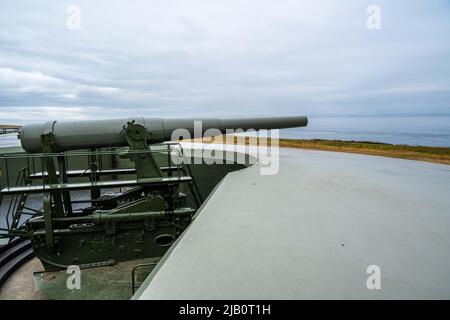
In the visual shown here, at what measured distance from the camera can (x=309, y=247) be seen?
2289mm

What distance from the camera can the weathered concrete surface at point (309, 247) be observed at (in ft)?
5.59

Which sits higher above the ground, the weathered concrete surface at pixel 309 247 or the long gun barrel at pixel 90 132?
the long gun barrel at pixel 90 132

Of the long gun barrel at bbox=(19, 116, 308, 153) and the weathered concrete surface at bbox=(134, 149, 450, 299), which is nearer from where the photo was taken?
the weathered concrete surface at bbox=(134, 149, 450, 299)

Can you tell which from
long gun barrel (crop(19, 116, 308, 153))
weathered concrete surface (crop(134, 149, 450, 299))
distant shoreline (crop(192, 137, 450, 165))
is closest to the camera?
weathered concrete surface (crop(134, 149, 450, 299))

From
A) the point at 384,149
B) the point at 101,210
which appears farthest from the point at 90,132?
the point at 384,149

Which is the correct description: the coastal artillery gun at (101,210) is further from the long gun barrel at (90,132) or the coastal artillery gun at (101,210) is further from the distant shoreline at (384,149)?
the distant shoreline at (384,149)

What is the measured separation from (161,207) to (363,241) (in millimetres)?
3757

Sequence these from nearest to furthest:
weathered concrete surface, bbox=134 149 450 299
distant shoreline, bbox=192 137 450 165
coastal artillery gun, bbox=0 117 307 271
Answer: weathered concrete surface, bbox=134 149 450 299, coastal artillery gun, bbox=0 117 307 271, distant shoreline, bbox=192 137 450 165

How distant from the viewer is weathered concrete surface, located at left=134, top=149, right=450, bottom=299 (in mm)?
1703

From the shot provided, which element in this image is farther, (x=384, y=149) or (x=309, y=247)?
(x=384, y=149)

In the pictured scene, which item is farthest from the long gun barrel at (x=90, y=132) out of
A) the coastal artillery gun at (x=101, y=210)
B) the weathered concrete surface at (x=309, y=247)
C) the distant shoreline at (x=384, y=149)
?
the distant shoreline at (x=384, y=149)

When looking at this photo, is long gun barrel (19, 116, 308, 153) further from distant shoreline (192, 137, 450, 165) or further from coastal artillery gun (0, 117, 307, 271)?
distant shoreline (192, 137, 450, 165)

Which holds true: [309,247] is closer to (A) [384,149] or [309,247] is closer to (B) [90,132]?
(B) [90,132]

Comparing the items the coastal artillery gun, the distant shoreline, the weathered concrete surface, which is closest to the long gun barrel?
the coastal artillery gun
